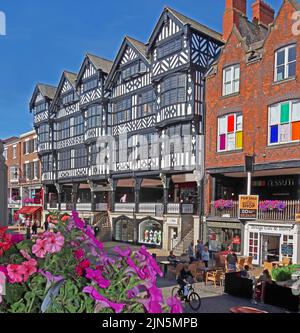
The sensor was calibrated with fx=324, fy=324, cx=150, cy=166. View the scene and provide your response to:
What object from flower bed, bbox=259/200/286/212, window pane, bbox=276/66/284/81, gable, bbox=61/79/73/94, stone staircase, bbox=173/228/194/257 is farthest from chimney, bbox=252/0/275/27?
gable, bbox=61/79/73/94

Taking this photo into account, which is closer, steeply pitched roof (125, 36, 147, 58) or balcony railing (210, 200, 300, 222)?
balcony railing (210, 200, 300, 222)

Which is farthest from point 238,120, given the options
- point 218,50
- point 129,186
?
point 129,186

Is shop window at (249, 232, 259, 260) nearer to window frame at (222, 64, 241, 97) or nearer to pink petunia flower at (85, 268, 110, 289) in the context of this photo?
window frame at (222, 64, 241, 97)

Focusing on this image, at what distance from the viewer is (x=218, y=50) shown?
2336 cm

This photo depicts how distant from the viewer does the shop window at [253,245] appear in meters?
17.6

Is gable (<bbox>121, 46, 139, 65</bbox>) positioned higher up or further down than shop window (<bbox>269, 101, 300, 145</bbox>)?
higher up

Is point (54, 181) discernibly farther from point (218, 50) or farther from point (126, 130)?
point (218, 50)

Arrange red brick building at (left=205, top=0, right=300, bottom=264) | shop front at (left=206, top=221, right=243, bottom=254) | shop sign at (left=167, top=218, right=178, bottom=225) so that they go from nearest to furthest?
red brick building at (left=205, top=0, right=300, bottom=264) → shop front at (left=206, top=221, right=243, bottom=254) → shop sign at (left=167, top=218, right=178, bottom=225)

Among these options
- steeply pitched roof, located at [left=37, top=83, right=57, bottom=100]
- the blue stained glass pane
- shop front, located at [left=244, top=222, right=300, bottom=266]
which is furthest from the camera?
steeply pitched roof, located at [left=37, top=83, right=57, bottom=100]

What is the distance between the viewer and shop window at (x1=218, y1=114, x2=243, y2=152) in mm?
19120

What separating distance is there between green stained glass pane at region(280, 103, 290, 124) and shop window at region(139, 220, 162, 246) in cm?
1147

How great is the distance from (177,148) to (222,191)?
4223 millimetres

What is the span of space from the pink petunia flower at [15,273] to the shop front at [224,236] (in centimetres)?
1750
